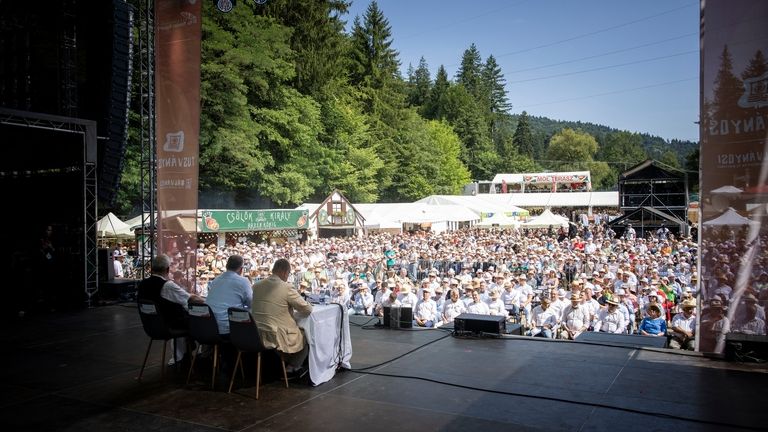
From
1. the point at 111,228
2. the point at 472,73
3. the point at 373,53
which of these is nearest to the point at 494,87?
the point at 472,73

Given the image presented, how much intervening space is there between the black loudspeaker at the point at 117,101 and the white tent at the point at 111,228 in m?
8.65

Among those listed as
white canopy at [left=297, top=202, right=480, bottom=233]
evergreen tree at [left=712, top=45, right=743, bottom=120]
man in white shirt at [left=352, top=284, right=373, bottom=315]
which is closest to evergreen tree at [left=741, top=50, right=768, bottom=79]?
evergreen tree at [left=712, top=45, right=743, bottom=120]

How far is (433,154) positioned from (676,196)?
2373 cm

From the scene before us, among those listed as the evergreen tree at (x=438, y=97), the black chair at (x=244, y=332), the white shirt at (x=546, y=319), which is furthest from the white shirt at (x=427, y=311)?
the evergreen tree at (x=438, y=97)

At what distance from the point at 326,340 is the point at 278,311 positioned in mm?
658

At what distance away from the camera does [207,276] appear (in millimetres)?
13500

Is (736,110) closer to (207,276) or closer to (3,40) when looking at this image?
(207,276)

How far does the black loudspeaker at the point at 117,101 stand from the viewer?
9352mm

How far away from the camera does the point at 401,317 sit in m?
7.29

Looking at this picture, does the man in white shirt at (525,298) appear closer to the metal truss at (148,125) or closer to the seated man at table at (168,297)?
the seated man at table at (168,297)

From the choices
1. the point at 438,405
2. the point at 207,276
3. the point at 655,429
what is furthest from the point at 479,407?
the point at 207,276

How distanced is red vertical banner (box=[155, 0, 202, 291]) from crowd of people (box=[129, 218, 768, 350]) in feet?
0.94

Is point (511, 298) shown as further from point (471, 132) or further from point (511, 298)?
point (471, 132)

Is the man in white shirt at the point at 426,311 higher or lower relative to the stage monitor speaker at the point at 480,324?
lower
